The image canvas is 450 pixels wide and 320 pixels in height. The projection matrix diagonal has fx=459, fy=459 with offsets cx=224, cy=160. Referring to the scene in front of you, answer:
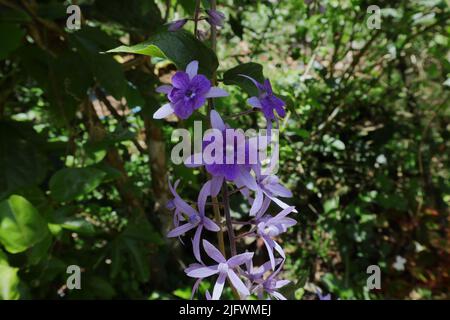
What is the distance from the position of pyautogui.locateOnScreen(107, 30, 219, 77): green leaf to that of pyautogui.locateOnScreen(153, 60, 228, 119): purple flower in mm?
16

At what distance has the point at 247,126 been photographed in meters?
2.04

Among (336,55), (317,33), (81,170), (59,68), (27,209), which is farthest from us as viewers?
(336,55)

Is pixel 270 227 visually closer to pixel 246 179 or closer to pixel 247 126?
pixel 246 179

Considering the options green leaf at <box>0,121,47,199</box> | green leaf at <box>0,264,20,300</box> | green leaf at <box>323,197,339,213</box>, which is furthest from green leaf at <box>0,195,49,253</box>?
green leaf at <box>323,197,339,213</box>

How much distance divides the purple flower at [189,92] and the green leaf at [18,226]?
48 centimetres

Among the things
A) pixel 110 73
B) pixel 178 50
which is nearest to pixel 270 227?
pixel 178 50

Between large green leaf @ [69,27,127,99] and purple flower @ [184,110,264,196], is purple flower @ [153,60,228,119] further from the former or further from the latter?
large green leaf @ [69,27,127,99]

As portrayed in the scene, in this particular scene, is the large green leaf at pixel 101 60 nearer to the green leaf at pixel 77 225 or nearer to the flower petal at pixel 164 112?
the green leaf at pixel 77 225

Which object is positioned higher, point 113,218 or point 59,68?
point 59,68

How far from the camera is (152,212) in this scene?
6.19 feet

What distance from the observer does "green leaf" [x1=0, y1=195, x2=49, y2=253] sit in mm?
860

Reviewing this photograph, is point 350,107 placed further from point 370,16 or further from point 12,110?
point 12,110
